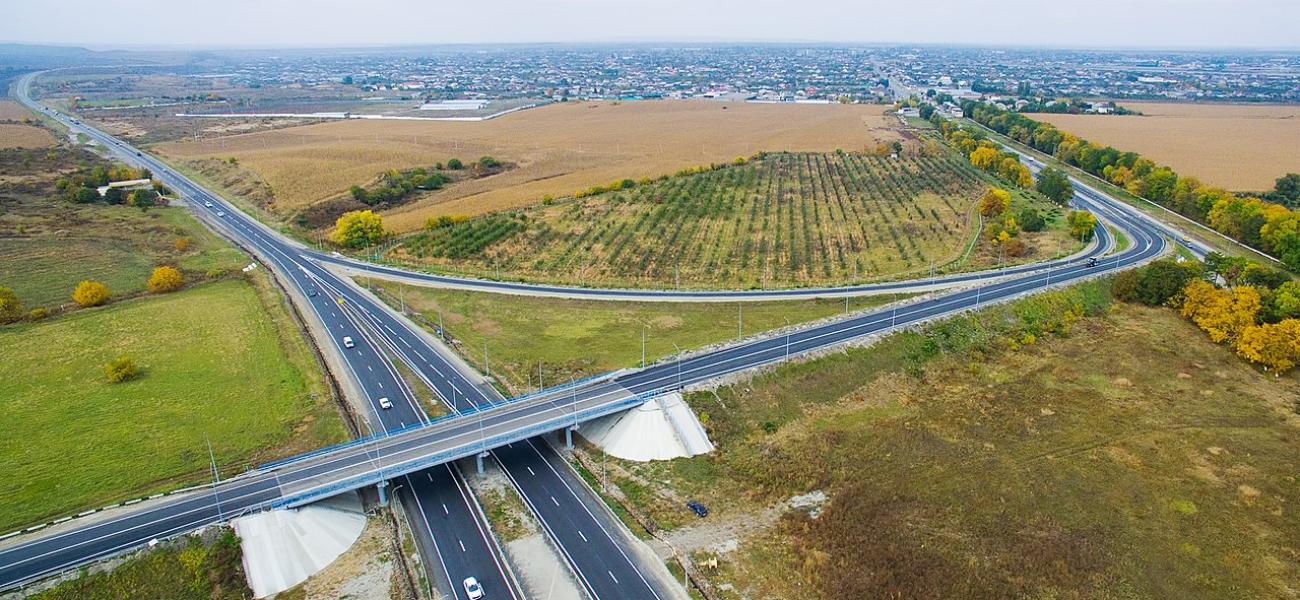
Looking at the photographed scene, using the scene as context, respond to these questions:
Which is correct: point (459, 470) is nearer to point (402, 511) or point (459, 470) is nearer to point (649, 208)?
point (402, 511)

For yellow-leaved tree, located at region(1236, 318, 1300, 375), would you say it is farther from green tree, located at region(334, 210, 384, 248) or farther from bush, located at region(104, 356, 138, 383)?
green tree, located at region(334, 210, 384, 248)

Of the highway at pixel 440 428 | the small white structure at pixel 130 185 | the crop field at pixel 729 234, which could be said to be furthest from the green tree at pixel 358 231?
the small white structure at pixel 130 185

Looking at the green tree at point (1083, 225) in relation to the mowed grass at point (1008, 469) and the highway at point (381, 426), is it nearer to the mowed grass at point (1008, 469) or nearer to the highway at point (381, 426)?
the mowed grass at point (1008, 469)

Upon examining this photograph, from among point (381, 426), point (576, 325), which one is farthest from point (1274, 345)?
point (381, 426)

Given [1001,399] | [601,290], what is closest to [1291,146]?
[1001,399]

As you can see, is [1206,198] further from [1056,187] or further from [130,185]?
[130,185]
